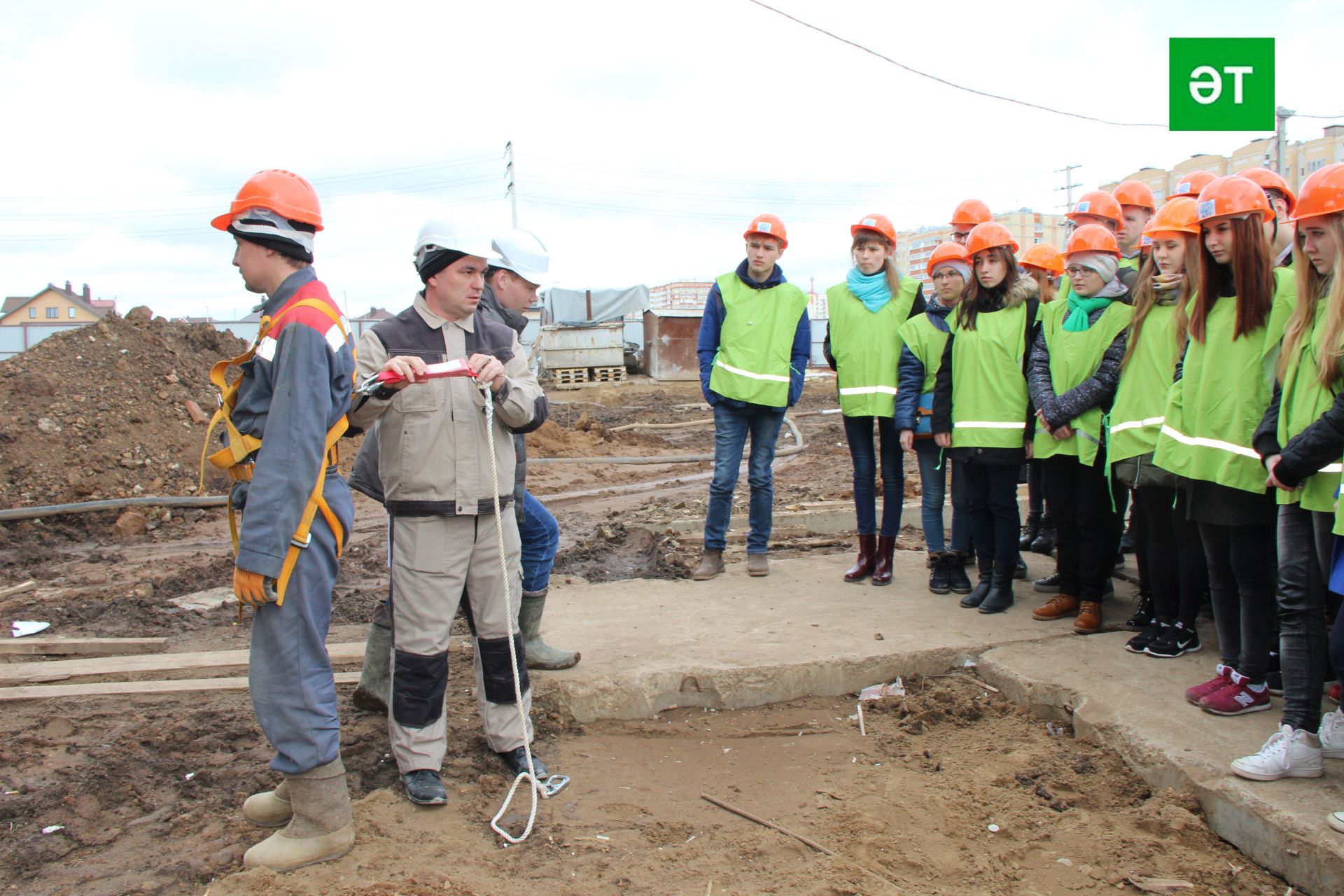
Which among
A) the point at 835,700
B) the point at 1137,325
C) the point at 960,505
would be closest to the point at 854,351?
the point at 960,505

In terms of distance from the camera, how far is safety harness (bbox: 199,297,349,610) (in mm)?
2826

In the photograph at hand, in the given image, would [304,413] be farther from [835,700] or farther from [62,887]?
[835,700]

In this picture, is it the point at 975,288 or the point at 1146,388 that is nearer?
the point at 1146,388

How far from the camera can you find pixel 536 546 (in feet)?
13.9

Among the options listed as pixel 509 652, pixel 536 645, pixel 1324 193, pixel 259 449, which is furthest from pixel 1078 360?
pixel 259 449

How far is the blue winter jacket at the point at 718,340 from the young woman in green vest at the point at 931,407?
674 mm

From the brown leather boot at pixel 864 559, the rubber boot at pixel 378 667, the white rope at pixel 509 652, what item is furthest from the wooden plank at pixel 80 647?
the brown leather boot at pixel 864 559

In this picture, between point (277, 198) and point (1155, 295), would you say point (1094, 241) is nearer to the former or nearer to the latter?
point (1155, 295)

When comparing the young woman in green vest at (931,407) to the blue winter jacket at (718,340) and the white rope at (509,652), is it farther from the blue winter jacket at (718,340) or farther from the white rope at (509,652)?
the white rope at (509,652)

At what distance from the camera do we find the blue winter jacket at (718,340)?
5.79 meters

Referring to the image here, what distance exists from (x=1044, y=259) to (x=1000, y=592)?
2.28 meters

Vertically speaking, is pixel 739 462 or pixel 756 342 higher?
pixel 756 342

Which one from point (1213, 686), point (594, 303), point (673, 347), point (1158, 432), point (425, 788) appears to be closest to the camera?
point (425, 788)

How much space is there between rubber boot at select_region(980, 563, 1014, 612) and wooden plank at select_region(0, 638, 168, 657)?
453cm
